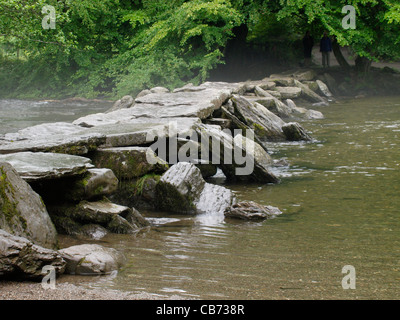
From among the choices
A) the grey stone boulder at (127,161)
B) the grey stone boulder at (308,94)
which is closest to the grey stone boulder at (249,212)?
the grey stone boulder at (127,161)

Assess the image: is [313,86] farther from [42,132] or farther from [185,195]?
[185,195]

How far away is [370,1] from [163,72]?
8.07 meters

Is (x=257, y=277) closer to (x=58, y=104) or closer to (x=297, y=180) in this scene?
(x=297, y=180)

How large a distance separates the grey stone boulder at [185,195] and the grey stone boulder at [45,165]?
1119 millimetres

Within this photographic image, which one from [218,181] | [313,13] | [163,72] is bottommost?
[218,181]

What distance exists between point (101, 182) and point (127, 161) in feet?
3.44


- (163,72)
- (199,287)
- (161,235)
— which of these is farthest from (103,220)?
(163,72)

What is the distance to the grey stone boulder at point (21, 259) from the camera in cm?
342

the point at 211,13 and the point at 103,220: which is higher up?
the point at 211,13

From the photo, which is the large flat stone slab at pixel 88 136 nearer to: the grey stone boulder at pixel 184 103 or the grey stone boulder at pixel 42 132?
the grey stone boulder at pixel 42 132

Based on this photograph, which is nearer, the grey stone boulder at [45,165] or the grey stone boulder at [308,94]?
the grey stone boulder at [45,165]

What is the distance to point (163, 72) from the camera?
64.4 feet

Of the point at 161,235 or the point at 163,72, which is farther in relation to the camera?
the point at 163,72

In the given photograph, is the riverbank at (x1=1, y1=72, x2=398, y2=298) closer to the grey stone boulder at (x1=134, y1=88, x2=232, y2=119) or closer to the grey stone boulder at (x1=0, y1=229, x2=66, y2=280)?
the grey stone boulder at (x1=0, y1=229, x2=66, y2=280)
